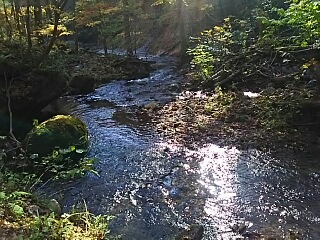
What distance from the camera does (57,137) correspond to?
784 cm

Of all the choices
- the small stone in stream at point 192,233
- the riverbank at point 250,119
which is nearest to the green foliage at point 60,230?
the small stone in stream at point 192,233

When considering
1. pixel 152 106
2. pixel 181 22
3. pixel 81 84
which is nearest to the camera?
pixel 152 106

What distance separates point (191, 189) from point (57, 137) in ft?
11.1

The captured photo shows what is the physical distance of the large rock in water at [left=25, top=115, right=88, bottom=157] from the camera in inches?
296

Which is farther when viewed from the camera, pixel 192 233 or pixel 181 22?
pixel 181 22

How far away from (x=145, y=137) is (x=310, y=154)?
390 cm

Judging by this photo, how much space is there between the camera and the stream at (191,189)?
5086 millimetres

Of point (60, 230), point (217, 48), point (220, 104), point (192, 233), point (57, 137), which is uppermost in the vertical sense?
point (217, 48)

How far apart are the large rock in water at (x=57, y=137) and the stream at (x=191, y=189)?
43cm

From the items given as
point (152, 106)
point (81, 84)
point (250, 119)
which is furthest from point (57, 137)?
point (81, 84)

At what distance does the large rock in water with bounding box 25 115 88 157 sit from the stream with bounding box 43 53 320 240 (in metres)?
0.43

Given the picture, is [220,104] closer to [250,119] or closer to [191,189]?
[250,119]

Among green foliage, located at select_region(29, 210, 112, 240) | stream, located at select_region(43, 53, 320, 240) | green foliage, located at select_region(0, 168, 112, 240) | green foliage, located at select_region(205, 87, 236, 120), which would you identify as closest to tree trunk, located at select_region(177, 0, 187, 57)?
green foliage, located at select_region(205, 87, 236, 120)

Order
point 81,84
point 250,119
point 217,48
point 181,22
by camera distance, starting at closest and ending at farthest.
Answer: point 250,119 < point 217,48 < point 81,84 < point 181,22
